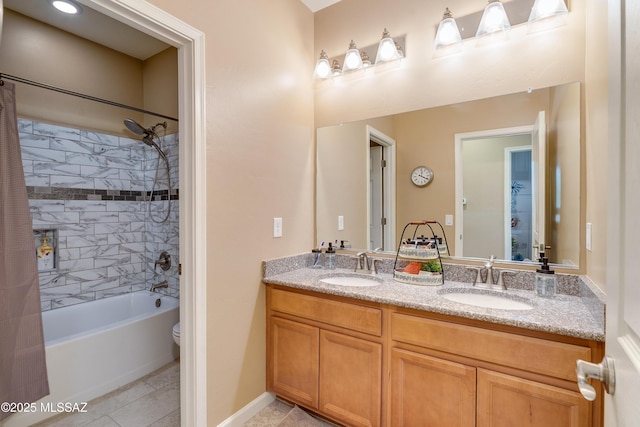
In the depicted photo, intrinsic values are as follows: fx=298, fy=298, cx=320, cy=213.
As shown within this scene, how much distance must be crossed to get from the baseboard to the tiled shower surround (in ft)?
4.57

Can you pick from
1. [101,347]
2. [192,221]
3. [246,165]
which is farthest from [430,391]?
[101,347]

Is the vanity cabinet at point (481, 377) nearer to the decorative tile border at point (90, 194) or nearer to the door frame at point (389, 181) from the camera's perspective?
the door frame at point (389, 181)

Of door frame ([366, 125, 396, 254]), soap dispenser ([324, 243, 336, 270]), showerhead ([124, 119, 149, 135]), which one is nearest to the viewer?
door frame ([366, 125, 396, 254])

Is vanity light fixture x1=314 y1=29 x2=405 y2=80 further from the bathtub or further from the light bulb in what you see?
the bathtub

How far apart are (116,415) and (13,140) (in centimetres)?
179

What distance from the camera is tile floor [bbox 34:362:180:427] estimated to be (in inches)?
71.6

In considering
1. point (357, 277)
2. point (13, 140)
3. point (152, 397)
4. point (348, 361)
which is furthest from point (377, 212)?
point (13, 140)

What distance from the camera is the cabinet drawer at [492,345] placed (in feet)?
3.61

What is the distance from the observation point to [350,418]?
1.61m

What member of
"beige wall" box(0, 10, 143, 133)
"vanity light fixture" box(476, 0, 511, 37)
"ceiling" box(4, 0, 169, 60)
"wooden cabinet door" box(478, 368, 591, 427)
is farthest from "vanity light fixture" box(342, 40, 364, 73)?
"beige wall" box(0, 10, 143, 133)

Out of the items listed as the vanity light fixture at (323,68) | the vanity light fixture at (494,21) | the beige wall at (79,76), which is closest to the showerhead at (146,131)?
the beige wall at (79,76)

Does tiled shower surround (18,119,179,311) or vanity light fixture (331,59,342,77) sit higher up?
vanity light fixture (331,59,342,77)

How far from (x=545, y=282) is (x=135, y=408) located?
2556 mm

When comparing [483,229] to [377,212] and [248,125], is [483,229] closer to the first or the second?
[377,212]
